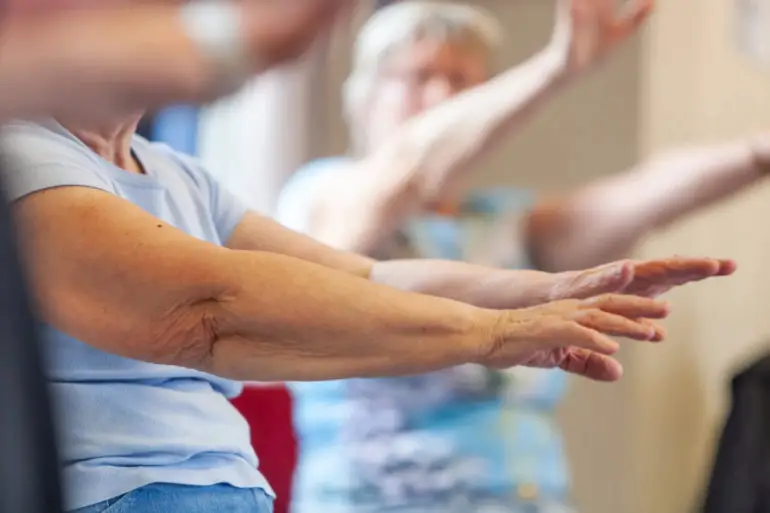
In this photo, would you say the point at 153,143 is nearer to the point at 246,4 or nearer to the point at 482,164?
A: the point at 246,4

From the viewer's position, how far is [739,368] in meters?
1.24

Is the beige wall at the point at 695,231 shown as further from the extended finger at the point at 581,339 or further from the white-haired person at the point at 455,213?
the extended finger at the point at 581,339

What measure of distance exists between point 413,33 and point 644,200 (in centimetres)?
20

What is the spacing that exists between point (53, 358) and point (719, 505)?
90 cm

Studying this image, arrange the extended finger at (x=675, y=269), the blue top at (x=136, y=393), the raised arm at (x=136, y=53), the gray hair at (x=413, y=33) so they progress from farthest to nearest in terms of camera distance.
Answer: the gray hair at (x=413, y=33) → the extended finger at (x=675, y=269) → the blue top at (x=136, y=393) → the raised arm at (x=136, y=53)

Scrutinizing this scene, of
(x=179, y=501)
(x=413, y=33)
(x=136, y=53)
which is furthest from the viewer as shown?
(x=413, y=33)

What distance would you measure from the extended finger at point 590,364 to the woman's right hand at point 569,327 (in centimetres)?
1

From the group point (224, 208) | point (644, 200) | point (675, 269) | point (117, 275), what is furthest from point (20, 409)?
point (644, 200)

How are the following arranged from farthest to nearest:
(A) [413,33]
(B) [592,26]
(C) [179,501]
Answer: (A) [413,33] → (B) [592,26] → (C) [179,501]

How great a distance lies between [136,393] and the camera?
0.43 m


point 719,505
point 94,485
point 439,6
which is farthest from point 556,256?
point 719,505

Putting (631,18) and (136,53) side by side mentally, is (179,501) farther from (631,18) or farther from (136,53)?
(631,18)

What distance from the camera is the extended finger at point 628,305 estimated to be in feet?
1.52

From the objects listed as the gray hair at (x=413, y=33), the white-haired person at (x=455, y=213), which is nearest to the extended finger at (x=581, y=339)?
the white-haired person at (x=455, y=213)
